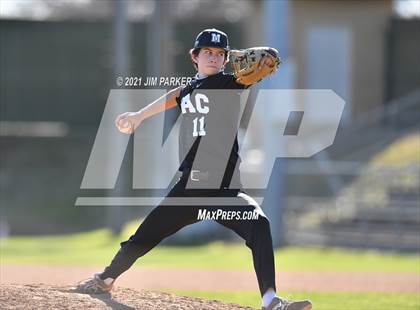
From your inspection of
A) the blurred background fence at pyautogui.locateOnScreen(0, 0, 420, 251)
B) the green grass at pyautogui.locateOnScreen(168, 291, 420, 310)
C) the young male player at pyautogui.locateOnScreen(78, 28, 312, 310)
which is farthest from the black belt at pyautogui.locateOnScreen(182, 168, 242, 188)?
the blurred background fence at pyautogui.locateOnScreen(0, 0, 420, 251)

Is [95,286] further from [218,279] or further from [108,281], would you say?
[218,279]

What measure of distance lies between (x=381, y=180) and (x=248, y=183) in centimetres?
339

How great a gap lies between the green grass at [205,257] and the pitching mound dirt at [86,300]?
22.5ft

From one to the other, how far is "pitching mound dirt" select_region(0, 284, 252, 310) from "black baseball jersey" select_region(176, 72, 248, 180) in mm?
1042

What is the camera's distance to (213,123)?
250 inches

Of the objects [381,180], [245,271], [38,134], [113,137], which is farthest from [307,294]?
[38,134]

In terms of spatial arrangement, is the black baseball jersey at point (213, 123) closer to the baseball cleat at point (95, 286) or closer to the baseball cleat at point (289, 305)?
the baseball cleat at point (289, 305)

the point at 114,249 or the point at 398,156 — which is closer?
the point at 114,249

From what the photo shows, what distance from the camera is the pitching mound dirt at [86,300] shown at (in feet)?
20.4

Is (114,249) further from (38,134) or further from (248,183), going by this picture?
(38,134)

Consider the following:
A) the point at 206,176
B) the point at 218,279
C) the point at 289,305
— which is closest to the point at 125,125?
the point at 206,176

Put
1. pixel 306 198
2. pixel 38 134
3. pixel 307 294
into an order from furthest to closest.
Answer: pixel 38 134
pixel 306 198
pixel 307 294

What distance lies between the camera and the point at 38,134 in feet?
101

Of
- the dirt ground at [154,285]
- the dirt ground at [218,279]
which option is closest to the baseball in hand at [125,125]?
the dirt ground at [154,285]
